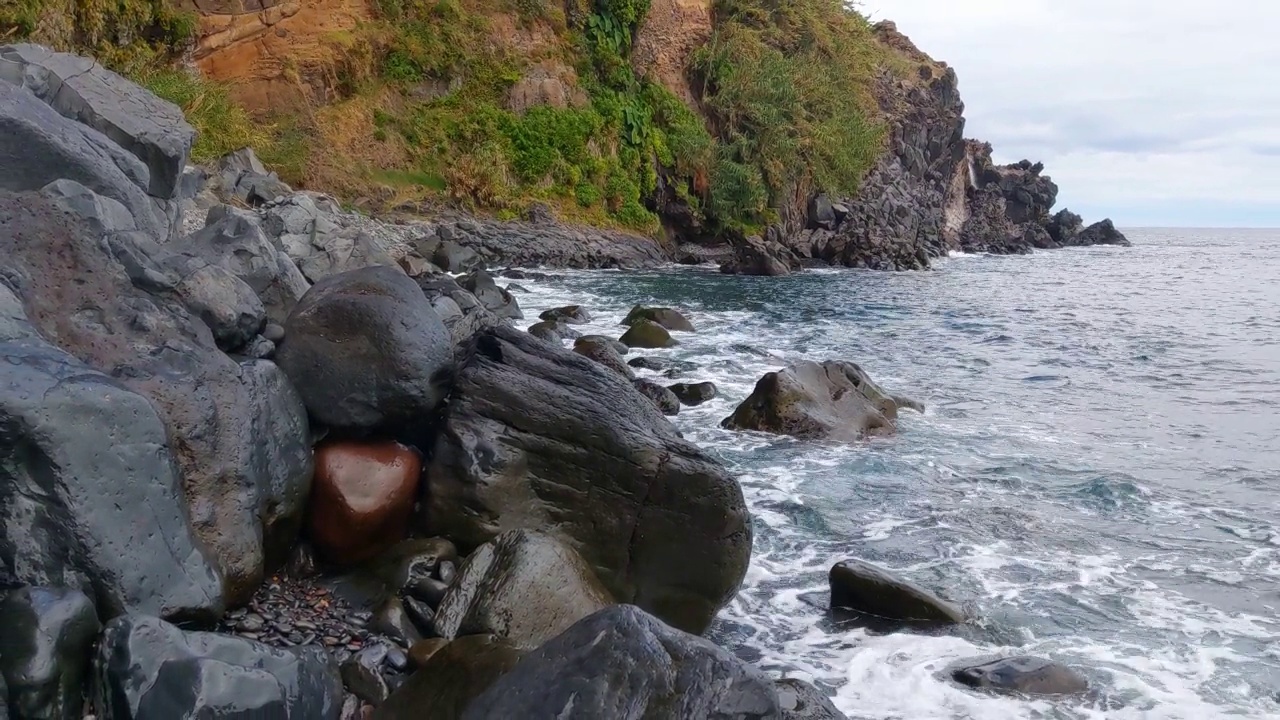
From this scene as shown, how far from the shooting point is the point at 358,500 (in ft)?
16.6

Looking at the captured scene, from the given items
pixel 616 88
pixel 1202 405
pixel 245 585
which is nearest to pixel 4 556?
pixel 245 585

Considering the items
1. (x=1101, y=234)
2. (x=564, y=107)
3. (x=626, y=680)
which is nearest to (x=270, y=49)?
(x=564, y=107)

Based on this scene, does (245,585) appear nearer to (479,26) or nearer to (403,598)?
(403,598)

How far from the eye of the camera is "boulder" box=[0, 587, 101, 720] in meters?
3.09

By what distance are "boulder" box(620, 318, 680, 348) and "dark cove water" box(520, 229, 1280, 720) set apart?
40 cm

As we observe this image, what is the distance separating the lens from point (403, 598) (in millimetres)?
4605

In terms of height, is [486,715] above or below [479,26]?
below

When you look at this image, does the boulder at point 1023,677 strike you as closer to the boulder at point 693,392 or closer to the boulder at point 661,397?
the boulder at point 661,397

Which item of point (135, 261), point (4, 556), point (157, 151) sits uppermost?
point (157, 151)

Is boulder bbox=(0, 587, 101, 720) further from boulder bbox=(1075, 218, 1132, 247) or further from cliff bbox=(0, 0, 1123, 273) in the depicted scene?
boulder bbox=(1075, 218, 1132, 247)

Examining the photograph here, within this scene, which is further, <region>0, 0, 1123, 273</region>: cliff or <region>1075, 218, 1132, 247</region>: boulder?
<region>1075, 218, 1132, 247</region>: boulder

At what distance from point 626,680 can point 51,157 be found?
5543mm

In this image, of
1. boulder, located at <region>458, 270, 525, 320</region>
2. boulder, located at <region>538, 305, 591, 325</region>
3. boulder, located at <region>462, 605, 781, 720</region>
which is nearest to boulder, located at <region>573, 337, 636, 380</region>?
boulder, located at <region>458, 270, 525, 320</region>

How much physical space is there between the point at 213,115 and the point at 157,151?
45.7ft
